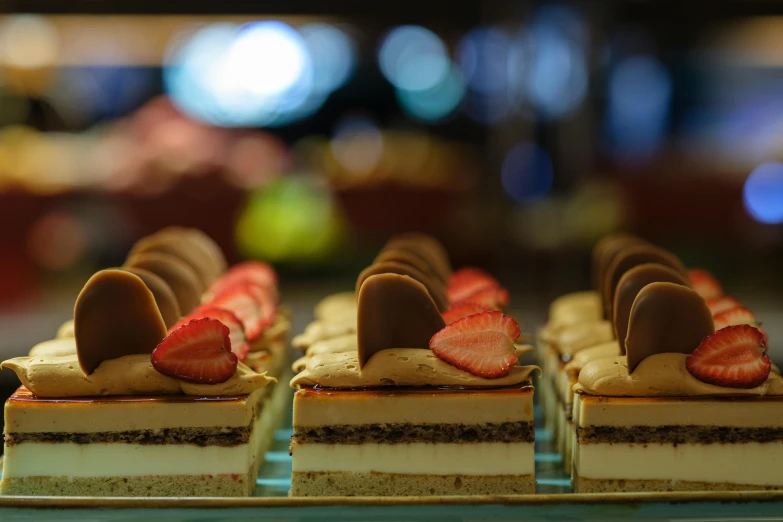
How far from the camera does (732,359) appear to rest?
1.80 metres

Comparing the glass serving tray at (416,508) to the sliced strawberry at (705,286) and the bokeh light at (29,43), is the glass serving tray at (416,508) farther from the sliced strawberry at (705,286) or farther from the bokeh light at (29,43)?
the bokeh light at (29,43)

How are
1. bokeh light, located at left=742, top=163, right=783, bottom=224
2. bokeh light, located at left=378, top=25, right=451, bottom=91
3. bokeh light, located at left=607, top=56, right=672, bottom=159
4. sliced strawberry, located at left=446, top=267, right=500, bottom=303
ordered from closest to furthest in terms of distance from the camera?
1. sliced strawberry, located at left=446, top=267, right=500, bottom=303
2. bokeh light, located at left=742, top=163, right=783, bottom=224
3. bokeh light, located at left=378, top=25, right=451, bottom=91
4. bokeh light, located at left=607, top=56, right=672, bottom=159

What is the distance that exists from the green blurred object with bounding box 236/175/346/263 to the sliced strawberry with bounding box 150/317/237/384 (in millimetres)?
3826

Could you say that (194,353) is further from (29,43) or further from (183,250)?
(29,43)

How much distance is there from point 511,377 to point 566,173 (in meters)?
4.37

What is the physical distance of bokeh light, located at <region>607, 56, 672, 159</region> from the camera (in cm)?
722

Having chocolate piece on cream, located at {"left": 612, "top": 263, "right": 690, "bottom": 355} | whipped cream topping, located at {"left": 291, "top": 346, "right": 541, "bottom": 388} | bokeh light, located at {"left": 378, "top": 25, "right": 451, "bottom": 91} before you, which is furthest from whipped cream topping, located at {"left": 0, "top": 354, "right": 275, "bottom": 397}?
bokeh light, located at {"left": 378, "top": 25, "right": 451, "bottom": 91}

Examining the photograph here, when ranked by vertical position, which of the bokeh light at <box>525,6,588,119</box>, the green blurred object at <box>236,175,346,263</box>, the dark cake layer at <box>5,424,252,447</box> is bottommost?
the dark cake layer at <box>5,424,252,447</box>

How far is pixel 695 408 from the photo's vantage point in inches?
70.8

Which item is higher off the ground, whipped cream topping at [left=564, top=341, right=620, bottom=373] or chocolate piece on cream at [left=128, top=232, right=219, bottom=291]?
chocolate piece on cream at [left=128, top=232, right=219, bottom=291]

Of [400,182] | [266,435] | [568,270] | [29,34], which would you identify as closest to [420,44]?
[400,182]

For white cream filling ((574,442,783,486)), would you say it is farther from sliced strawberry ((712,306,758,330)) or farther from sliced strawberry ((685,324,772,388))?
sliced strawberry ((712,306,758,330))

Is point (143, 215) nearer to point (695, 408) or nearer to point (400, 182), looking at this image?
point (400, 182)

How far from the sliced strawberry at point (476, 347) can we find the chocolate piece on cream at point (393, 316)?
5cm
